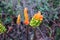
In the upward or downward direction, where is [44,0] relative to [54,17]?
upward

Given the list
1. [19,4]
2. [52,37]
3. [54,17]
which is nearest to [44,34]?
[52,37]

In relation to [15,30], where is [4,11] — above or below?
above

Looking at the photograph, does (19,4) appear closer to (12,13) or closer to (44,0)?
(12,13)

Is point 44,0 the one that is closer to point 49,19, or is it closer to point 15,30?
point 49,19

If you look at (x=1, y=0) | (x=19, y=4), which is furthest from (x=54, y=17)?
(x=1, y=0)

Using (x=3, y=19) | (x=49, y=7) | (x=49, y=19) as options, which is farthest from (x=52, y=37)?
(x=3, y=19)

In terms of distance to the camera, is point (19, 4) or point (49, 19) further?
point (49, 19)

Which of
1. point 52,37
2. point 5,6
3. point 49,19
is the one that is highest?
point 5,6

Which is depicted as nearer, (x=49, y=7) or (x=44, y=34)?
A: (x=44, y=34)
